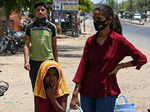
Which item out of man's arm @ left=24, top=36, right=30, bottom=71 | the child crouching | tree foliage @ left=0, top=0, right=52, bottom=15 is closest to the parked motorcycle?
tree foliage @ left=0, top=0, right=52, bottom=15

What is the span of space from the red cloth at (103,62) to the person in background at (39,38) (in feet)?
7.60

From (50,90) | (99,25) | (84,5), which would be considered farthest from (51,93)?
(84,5)

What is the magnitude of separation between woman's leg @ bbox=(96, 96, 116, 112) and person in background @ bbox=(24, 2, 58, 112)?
7.85 feet

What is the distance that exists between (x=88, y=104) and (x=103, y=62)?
43cm

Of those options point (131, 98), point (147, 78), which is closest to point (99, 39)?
point (131, 98)

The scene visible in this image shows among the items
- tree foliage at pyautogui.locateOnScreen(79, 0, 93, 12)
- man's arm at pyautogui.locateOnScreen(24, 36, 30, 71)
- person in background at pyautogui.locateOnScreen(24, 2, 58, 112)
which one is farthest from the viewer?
tree foliage at pyautogui.locateOnScreen(79, 0, 93, 12)

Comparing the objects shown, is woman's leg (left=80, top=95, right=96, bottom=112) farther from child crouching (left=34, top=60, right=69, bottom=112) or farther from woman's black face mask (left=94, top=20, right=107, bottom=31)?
woman's black face mask (left=94, top=20, right=107, bottom=31)

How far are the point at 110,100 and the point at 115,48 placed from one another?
1.58ft

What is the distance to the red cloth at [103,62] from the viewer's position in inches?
165

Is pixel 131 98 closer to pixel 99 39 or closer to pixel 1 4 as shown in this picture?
pixel 99 39

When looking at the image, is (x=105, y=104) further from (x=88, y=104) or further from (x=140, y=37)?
(x=140, y=37)

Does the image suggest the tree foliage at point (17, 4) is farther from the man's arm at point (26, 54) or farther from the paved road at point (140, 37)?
Answer: the man's arm at point (26, 54)

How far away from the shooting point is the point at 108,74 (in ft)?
13.8

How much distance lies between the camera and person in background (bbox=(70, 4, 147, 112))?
4.18 m
